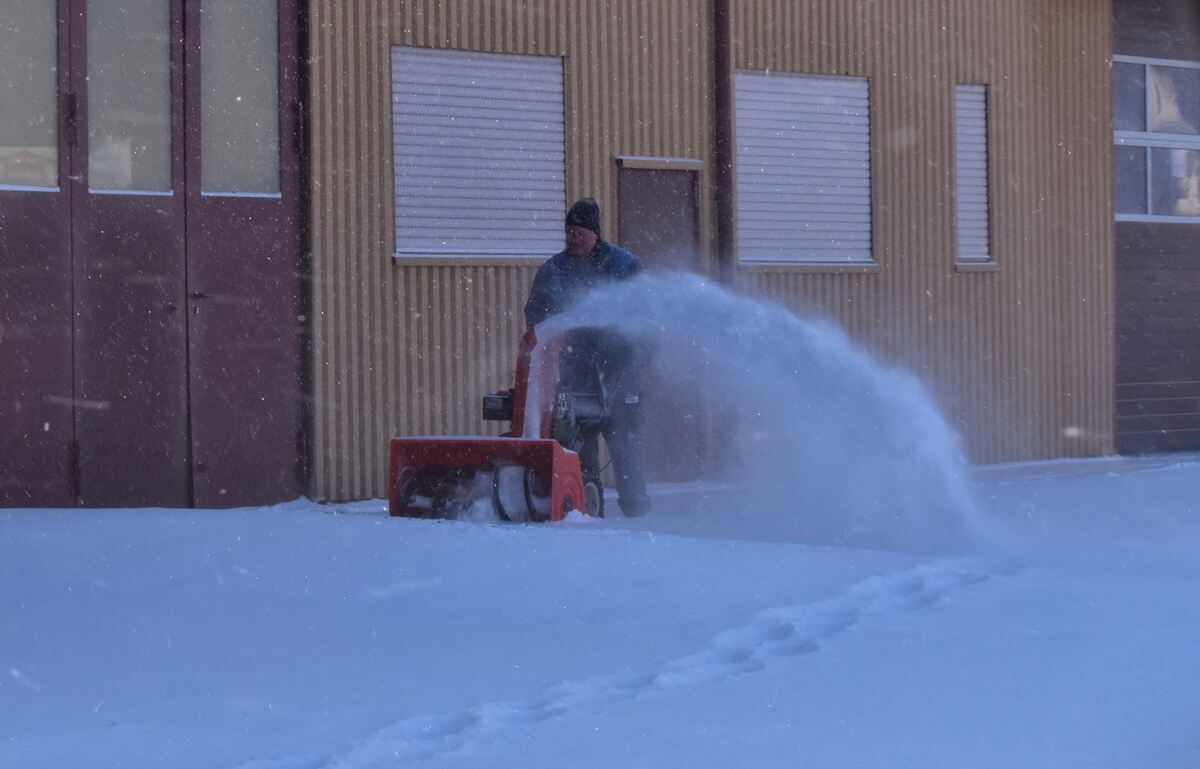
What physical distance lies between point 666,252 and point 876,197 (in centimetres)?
229

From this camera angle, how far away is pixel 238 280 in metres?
11.5

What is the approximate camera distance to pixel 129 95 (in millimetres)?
11133

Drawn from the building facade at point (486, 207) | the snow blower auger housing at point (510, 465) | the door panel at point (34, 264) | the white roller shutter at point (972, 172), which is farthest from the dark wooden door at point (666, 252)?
the door panel at point (34, 264)

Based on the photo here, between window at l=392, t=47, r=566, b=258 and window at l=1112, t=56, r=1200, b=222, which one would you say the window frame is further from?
window at l=392, t=47, r=566, b=258

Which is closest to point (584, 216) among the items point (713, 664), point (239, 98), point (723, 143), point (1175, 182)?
point (239, 98)

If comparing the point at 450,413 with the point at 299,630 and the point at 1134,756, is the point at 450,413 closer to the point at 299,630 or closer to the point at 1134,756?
the point at 299,630

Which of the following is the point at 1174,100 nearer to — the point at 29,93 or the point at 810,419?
the point at 810,419

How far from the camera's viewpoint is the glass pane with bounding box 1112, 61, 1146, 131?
16531 millimetres

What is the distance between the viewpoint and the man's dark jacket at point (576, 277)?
383 inches

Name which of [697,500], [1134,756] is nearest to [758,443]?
[697,500]

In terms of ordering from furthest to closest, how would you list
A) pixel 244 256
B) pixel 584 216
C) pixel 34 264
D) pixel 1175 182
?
pixel 1175 182, pixel 244 256, pixel 34 264, pixel 584 216

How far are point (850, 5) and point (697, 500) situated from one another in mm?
5248

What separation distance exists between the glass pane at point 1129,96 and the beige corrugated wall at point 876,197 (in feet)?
2.04

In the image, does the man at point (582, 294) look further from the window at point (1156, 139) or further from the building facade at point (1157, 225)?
the window at point (1156, 139)
